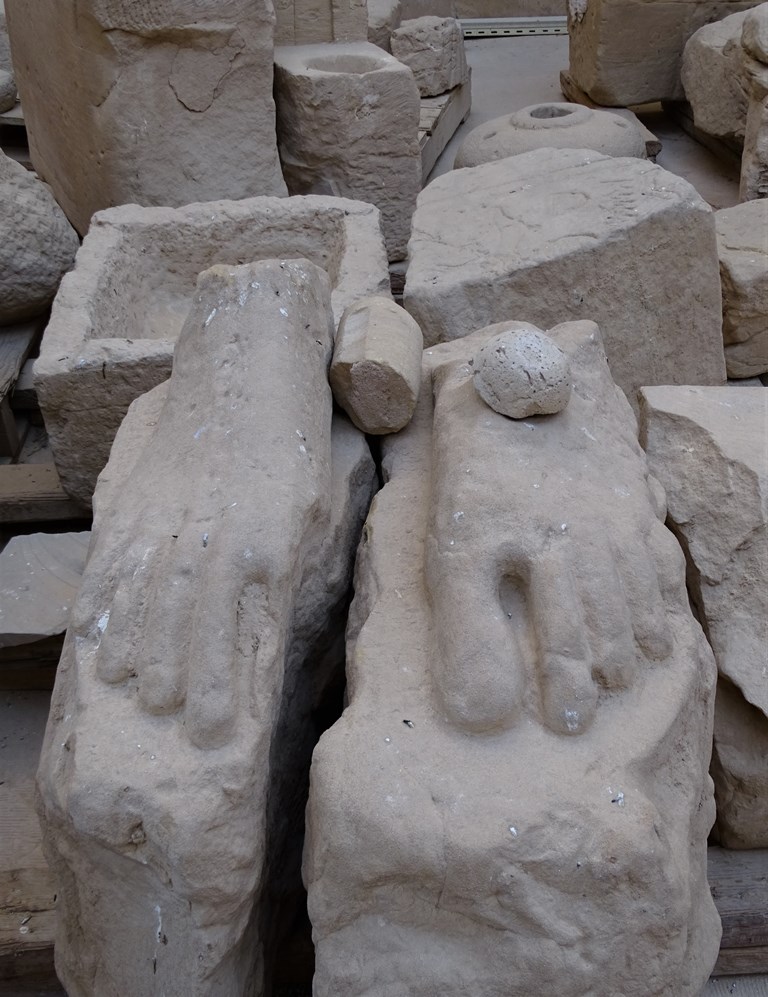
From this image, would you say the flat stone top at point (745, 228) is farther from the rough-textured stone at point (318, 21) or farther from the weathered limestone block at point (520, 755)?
the weathered limestone block at point (520, 755)

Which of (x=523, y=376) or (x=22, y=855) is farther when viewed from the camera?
(x=22, y=855)

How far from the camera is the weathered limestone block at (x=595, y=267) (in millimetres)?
2297

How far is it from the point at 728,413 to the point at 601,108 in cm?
387

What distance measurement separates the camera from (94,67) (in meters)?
3.13

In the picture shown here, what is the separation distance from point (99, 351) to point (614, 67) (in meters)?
3.86

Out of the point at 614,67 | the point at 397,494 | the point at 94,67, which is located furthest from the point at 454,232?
the point at 614,67

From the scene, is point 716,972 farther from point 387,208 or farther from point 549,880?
point 387,208

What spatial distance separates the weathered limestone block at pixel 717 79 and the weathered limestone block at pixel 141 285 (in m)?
2.56

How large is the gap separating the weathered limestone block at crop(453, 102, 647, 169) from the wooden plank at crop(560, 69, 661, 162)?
462mm

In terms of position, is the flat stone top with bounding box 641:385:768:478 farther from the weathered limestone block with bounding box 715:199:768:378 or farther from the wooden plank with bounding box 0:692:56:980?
the wooden plank with bounding box 0:692:56:980

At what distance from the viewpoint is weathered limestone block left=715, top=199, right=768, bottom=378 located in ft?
9.71

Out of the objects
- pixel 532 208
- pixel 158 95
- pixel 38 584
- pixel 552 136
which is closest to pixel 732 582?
pixel 532 208

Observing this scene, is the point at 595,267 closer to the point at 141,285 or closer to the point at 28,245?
the point at 141,285

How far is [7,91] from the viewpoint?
180 inches
